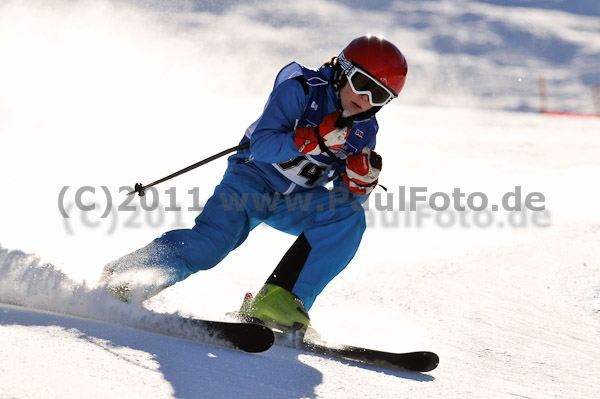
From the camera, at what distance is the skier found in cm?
286

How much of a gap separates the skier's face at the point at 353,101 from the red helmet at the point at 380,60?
0.12 m

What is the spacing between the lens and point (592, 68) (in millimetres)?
14891

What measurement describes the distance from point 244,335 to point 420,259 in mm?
2517

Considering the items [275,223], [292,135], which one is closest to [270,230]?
[275,223]

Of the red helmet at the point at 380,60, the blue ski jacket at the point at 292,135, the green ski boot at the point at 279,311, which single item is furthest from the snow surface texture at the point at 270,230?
the red helmet at the point at 380,60

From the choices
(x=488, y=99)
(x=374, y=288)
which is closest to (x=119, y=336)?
(x=374, y=288)

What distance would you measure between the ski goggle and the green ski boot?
3.02 ft

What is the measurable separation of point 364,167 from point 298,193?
40 centimetres

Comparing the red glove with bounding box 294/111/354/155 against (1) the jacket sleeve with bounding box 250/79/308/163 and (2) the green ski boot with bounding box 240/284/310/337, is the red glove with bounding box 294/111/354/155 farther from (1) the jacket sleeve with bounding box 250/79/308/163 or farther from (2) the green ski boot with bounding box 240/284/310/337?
(2) the green ski boot with bounding box 240/284/310/337

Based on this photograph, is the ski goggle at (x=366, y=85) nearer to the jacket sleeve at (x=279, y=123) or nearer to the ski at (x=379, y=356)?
the jacket sleeve at (x=279, y=123)

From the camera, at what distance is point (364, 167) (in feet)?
9.77

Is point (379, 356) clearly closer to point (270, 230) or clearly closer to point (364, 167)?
point (364, 167)

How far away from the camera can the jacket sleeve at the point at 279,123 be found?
2.91 m

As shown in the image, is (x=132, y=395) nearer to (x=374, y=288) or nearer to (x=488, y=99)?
(x=374, y=288)
